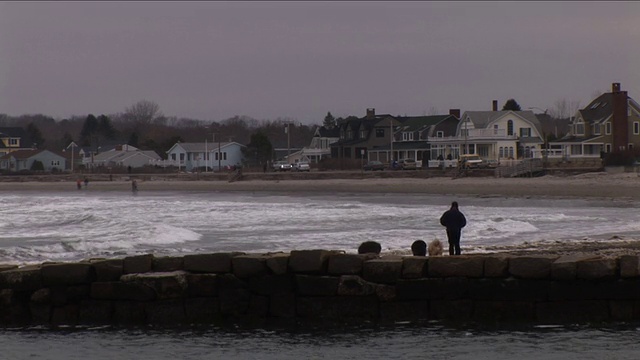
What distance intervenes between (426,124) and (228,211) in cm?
6494

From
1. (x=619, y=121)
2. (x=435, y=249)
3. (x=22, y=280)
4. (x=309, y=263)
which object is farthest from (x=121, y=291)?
(x=619, y=121)

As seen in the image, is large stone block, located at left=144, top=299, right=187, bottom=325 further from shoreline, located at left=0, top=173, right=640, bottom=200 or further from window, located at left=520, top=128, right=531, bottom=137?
window, located at left=520, top=128, right=531, bottom=137

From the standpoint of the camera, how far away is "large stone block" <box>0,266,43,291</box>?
14.5 metres

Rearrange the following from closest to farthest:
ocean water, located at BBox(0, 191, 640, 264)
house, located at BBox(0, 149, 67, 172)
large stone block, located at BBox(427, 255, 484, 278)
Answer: large stone block, located at BBox(427, 255, 484, 278)
ocean water, located at BBox(0, 191, 640, 264)
house, located at BBox(0, 149, 67, 172)

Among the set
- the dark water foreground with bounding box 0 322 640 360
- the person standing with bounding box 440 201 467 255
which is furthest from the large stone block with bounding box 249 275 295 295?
the person standing with bounding box 440 201 467 255

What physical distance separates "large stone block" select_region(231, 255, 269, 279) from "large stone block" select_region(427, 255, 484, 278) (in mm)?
2233

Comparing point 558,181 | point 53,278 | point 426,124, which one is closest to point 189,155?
point 426,124

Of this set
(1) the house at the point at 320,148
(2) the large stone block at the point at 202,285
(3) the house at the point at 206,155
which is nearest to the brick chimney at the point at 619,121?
(1) the house at the point at 320,148

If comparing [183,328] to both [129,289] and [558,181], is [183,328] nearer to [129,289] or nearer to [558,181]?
[129,289]

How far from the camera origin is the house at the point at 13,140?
153 m

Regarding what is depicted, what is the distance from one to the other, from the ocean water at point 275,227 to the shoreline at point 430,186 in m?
9.35

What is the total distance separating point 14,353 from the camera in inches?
504

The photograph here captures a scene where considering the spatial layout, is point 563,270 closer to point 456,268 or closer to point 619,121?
point 456,268

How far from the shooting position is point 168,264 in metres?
14.4
